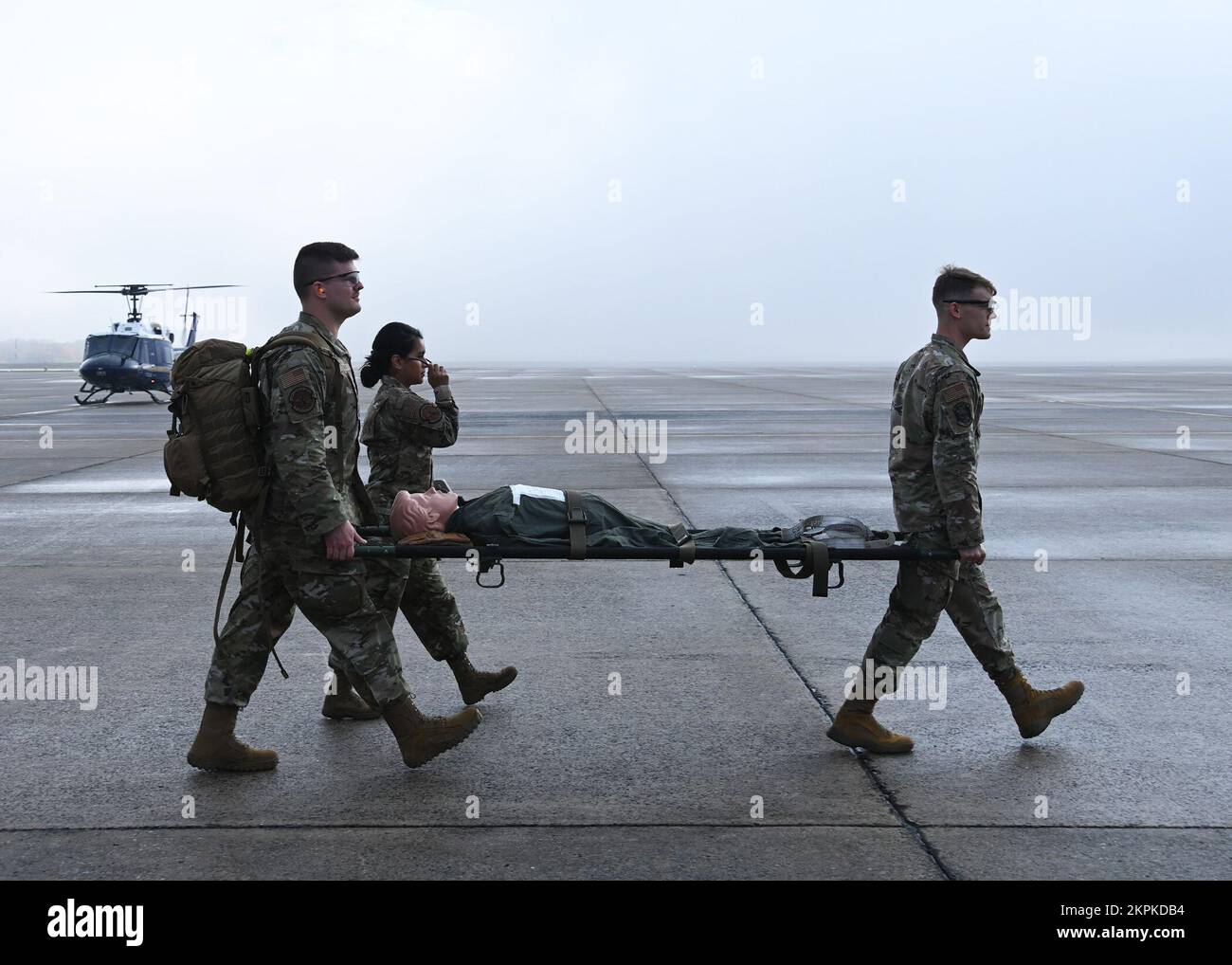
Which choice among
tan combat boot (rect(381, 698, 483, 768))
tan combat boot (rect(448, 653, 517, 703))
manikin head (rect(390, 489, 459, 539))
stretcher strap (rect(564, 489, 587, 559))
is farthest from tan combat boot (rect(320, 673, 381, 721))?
stretcher strap (rect(564, 489, 587, 559))

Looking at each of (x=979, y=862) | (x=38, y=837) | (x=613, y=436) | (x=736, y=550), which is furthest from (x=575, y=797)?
(x=613, y=436)

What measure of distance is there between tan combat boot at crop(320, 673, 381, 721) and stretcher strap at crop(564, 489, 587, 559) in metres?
1.45

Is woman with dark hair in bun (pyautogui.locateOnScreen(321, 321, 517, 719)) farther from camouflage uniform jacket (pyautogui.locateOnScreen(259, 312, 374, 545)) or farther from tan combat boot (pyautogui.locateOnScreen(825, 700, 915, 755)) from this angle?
tan combat boot (pyautogui.locateOnScreen(825, 700, 915, 755))

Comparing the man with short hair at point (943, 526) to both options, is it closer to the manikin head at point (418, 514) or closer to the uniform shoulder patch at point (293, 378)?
the manikin head at point (418, 514)

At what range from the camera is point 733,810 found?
4.36 meters

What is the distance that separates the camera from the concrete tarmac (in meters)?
4.00

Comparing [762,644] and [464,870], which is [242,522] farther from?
[762,644]

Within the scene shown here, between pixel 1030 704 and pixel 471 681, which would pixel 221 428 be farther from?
pixel 1030 704

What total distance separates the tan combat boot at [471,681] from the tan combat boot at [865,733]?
1.63 meters

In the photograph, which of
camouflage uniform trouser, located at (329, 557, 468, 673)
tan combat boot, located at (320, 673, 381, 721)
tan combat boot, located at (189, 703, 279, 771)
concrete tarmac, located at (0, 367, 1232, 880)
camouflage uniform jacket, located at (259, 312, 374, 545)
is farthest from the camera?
tan combat boot, located at (320, 673, 381, 721)

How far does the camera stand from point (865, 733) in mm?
4918
